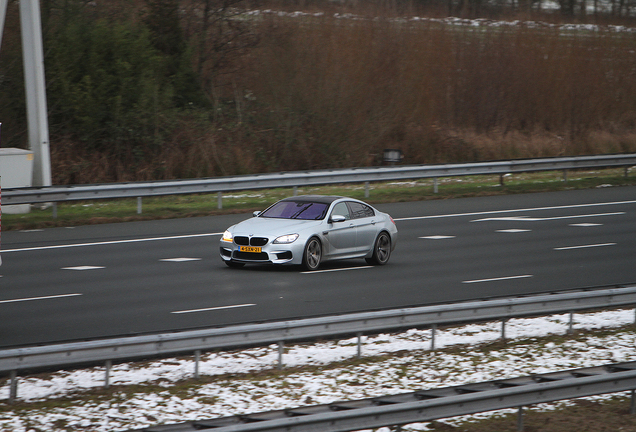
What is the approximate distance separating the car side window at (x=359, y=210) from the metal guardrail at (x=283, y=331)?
596 cm

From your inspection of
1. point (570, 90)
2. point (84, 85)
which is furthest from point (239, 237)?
point (570, 90)

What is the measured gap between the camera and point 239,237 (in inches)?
621

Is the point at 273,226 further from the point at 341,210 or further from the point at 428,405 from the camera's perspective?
the point at 428,405

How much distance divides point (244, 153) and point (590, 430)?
25119 millimetres

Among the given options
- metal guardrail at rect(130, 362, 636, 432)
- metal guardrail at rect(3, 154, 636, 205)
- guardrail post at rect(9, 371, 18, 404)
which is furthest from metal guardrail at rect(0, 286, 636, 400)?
metal guardrail at rect(3, 154, 636, 205)

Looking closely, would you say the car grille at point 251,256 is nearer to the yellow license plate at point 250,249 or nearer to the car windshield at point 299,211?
the yellow license plate at point 250,249

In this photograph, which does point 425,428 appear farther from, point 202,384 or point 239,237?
point 239,237

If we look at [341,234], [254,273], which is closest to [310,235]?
[341,234]

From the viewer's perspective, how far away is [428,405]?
7266 mm

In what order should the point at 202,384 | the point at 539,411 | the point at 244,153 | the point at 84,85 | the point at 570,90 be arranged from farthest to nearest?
1. the point at 570,90
2. the point at 244,153
3. the point at 84,85
4. the point at 202,384
5. the point at 539,411

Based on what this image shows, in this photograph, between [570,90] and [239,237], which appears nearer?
[239,237]

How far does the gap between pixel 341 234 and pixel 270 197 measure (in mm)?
10110

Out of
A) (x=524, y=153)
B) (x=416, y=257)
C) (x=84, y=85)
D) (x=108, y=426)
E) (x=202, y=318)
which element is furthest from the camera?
(x=524, y=153)

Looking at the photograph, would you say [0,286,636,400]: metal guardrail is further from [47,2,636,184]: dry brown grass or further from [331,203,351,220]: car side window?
[47,2,636,184]: dry brown grass
